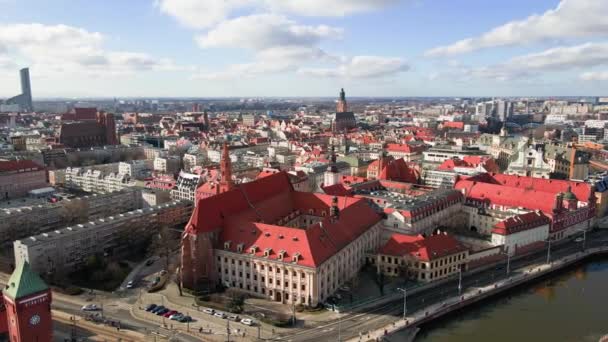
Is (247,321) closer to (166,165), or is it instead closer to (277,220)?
(277,220)

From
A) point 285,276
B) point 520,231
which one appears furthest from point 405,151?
point 285,276

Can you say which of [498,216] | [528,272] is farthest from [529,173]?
[528,272]

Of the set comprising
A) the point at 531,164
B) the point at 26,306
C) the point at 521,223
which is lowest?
the point at 521,223

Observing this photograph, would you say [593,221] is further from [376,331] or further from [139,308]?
[139,308]

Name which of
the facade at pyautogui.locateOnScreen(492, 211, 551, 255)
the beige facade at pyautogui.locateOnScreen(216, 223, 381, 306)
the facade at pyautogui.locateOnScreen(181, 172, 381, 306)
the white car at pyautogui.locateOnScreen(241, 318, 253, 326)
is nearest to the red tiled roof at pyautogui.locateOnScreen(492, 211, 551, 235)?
the facade at pyautogui.locateOnScreen(492, 211, 551, 255)

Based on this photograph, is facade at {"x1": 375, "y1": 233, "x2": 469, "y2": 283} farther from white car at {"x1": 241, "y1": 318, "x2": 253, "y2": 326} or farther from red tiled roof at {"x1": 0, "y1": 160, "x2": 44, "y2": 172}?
red tiled roof at {"x1": 0, "y1": 160, "x2": 44, "y2": 172}

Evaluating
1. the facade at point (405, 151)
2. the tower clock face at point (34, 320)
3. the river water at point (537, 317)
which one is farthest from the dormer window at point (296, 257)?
the facade at point (405, 151)
